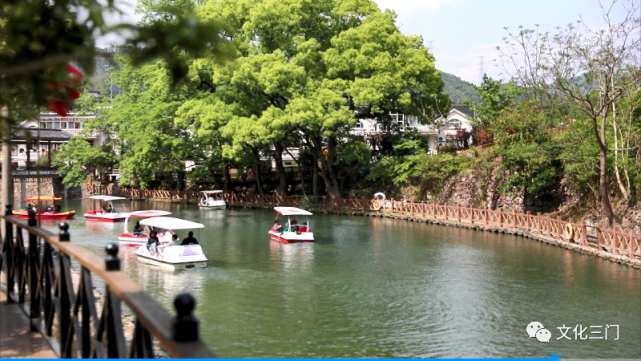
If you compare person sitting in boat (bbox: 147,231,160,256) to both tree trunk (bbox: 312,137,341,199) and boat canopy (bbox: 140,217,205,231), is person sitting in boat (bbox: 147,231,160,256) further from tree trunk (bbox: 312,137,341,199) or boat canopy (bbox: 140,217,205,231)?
tree trunk (bbox: 312,137,341,199)

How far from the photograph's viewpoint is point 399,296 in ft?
66.8

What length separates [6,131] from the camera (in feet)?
18.5

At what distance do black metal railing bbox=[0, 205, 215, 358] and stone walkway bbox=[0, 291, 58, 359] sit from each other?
95 mm

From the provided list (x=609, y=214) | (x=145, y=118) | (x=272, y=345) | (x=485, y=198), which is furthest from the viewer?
(x=145, y=118)

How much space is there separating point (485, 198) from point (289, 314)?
26.5 m

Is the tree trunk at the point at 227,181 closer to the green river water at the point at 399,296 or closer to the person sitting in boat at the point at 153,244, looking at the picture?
the green river water at the point at 399,296

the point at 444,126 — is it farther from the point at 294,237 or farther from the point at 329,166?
the point at 294,237

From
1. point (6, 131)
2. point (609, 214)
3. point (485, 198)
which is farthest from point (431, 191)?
point (6, 131)

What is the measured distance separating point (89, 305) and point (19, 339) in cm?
228

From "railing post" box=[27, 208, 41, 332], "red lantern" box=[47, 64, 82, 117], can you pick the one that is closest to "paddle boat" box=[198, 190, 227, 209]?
"railing post" box=[27, 208, 41, 332]

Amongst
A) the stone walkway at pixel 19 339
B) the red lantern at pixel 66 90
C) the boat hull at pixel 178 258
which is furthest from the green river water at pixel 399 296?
the red lantern at pixel 66 90

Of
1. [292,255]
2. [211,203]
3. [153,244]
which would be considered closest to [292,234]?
[292,255]

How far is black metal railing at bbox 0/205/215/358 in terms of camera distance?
3236 millimetres

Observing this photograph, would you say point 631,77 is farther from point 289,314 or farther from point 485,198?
point 289,314
